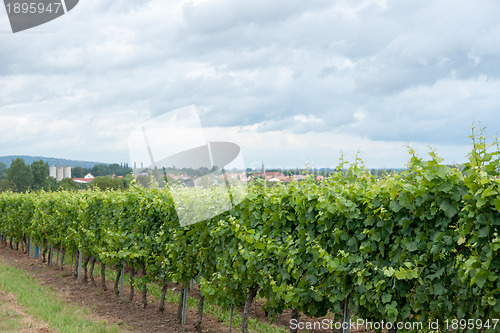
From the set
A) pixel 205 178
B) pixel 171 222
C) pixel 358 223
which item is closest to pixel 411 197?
pixel 358 223

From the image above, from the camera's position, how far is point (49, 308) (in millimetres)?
9133

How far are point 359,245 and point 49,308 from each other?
23.5ft

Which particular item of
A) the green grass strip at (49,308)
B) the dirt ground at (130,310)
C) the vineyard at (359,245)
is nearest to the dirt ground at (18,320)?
the green grass strip at (49,308)

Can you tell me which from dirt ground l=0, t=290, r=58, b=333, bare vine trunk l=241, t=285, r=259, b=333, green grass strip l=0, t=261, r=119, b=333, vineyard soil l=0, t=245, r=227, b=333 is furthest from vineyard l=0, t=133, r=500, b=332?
dirt ground l=0, t=290, r=58, b=333

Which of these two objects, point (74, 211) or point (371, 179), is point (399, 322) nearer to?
point (371, 179)

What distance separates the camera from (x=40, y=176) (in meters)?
102

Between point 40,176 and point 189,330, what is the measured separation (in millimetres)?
105296

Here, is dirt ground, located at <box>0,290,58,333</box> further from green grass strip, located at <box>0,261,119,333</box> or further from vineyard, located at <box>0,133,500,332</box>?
vineyard, located at <box>0,133,500,332</box>

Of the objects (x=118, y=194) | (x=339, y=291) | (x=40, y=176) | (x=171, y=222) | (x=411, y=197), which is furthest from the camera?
(x=40, y=176)

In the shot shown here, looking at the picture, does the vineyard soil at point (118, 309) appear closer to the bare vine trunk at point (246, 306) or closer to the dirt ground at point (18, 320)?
the dirt ground at point (18, 320)

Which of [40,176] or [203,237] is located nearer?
[203,237]

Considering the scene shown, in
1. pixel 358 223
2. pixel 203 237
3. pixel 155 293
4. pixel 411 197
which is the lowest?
pixel 155 293

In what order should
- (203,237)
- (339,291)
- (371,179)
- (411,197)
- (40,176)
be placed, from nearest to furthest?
(411,197), (339,291), (371,179), (203,237), (40,176)

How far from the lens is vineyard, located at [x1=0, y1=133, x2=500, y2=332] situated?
3848 mm
